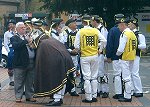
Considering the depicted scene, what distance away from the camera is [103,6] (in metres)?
31.4

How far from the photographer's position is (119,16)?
423 inches

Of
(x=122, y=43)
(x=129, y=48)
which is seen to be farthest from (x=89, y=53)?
(x=129, y=48)

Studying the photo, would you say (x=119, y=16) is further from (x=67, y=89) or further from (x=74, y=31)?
(x=67, y=89)

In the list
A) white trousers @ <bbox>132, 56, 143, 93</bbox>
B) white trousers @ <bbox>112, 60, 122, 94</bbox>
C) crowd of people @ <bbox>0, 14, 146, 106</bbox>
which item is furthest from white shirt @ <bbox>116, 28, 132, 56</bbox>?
white trousers @ <bbox>132, 56, 143, 93</bbox>

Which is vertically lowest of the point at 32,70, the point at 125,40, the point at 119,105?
the point at 119,105

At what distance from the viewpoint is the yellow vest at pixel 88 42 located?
10453 millimetres

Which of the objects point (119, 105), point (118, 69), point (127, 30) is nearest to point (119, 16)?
point (127, 30)

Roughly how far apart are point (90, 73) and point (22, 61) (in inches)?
67.5

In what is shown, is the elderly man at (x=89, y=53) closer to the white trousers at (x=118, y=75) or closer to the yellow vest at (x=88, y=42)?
the yellow vest at (x=88, y=42)

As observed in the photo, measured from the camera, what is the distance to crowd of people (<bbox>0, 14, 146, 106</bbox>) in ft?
32.7

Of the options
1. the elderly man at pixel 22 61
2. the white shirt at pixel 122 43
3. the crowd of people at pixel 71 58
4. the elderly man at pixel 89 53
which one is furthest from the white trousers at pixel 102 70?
the elderly man at pixel 22 61

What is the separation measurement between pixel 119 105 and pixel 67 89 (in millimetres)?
1437

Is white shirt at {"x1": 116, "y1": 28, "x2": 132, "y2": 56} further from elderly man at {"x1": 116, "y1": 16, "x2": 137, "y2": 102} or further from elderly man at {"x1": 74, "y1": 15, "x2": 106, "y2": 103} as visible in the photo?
elderly man at {"x1": 74, "y1": 15, "x2": 106, "y2": 103}

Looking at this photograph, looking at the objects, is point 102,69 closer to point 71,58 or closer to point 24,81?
point 71,58
